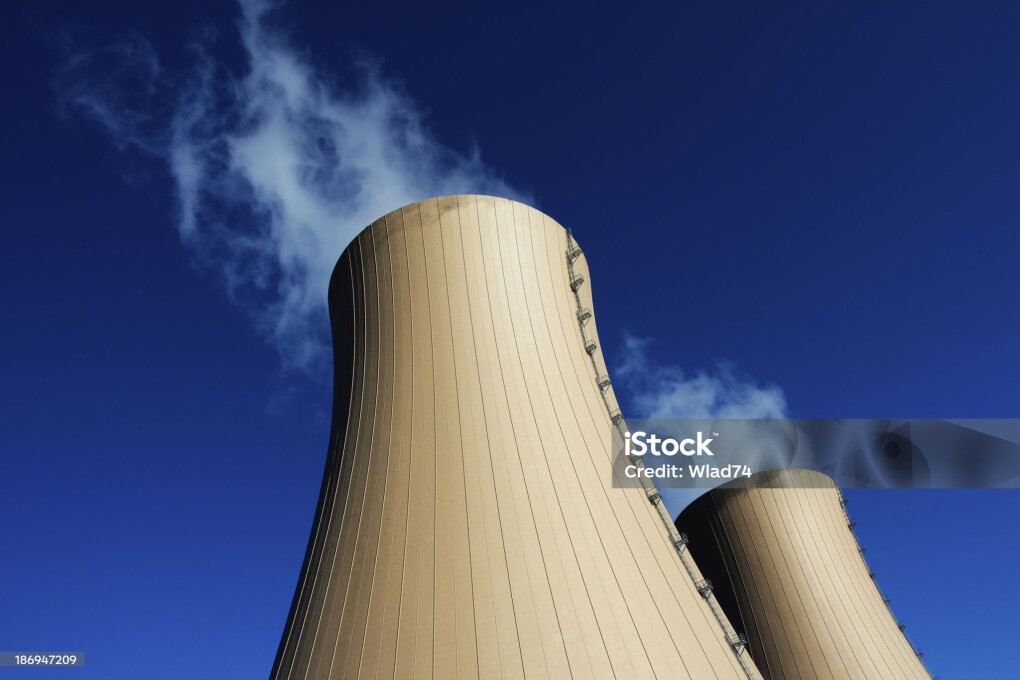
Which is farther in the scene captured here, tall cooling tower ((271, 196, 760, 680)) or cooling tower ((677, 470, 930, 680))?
cooling tower ((677, 470, 930, 680))

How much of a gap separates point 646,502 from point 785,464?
20.2 ft

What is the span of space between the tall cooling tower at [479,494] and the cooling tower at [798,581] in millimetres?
6417

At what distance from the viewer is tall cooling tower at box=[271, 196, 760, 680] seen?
18.9ft

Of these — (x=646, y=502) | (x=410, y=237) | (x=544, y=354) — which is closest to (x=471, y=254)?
(x=410, y=237)

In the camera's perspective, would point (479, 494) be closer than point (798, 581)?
Yes

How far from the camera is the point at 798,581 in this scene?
12883mm

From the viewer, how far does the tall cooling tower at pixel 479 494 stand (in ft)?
18.9

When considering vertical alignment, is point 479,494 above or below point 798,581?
below

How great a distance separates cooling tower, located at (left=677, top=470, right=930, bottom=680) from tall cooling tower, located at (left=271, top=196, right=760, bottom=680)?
6.42m

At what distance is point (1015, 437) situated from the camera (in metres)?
8.76

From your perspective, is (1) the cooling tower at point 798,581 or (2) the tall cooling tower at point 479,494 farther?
(1) the cooling tower at point 798,581

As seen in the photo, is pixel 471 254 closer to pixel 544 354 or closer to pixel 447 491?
pixel 544 354

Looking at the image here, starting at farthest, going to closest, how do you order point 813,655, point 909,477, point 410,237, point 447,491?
point 813,655 < point 909,477 < point 410,237 < point 447,491

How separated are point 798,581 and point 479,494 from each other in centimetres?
881
